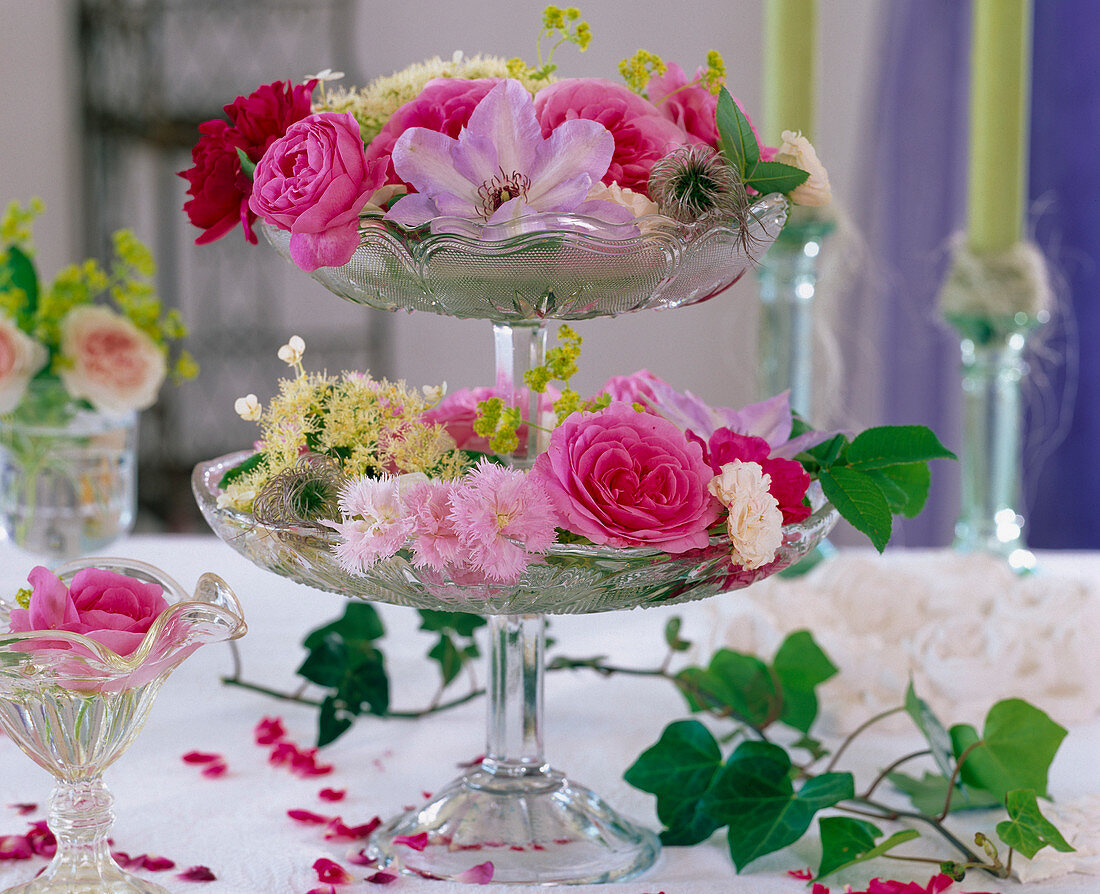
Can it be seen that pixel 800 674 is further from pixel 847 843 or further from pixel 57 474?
pixel 57 474

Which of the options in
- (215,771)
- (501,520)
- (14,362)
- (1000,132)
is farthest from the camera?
(1000,132)

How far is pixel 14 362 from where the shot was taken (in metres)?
0.95

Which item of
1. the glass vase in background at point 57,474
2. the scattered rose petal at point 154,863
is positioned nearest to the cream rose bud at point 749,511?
the scattered rose petal at point 154,863

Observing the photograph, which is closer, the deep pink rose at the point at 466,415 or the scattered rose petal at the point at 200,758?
the deep pink rose at the point at 466,415

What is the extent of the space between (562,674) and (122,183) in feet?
7.33

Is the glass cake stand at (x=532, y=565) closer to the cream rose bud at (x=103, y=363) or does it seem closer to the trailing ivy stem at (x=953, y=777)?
the trailing ivy stem at (x=953, y=777)

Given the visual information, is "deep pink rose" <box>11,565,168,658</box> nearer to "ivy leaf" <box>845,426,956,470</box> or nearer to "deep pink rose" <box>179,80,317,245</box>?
"deep pink rose" <box>179,80,317,245</box>

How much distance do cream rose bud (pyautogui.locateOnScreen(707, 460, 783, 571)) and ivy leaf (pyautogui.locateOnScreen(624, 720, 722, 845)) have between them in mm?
169

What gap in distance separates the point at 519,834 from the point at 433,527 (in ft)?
0.71

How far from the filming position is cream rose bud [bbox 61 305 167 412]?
3.19ft

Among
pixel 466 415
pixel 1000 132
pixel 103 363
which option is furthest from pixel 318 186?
pixel 1000 132

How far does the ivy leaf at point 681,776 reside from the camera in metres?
0.63

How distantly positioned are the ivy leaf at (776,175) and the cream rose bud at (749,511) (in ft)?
0.43

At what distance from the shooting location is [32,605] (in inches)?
20.0
